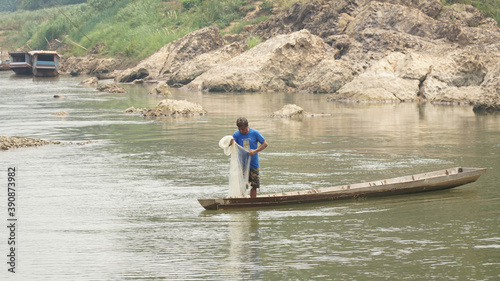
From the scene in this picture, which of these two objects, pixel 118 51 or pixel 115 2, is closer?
pixel 118 51

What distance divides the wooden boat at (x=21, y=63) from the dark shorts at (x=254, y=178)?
172 feet

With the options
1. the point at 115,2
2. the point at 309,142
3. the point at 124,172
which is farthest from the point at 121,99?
the point at 115,2

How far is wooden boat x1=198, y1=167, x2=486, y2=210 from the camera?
1022cm

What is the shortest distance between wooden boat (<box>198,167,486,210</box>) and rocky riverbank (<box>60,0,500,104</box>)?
14.6 meters

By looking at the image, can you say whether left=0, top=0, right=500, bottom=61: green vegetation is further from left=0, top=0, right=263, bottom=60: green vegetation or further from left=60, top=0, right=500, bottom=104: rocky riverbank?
left=60, top=0, right=500, bottom=104: rocky riverbank

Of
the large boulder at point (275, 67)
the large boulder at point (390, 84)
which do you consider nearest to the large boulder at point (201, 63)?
the large boulder at point (275, 67)

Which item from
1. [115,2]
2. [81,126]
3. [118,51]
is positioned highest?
[115,2]

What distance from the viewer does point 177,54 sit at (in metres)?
46.7

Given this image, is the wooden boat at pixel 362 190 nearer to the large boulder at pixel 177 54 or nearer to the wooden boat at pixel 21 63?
the large boulder at pixel 177 54

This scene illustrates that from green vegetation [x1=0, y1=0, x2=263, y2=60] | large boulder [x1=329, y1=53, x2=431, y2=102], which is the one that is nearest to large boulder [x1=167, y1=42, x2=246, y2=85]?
green vegetation [x1=0, y1=0, x2=263, y2=60]

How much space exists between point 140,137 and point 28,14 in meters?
89.6

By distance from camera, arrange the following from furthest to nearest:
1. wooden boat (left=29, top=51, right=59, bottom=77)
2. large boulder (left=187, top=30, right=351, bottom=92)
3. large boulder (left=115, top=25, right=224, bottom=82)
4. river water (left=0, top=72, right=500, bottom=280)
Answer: wooden boat (left=29, top=51, right=59, bottom=77), large boulder (left=115, top=25, right=224, bottom=82), large boulder (left=187, top=30, right=351, bottom=92), river water (left=0, top=72, right=500, bottom=280)

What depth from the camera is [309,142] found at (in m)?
17.1

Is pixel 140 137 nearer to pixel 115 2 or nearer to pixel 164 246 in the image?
pixel 164 246
